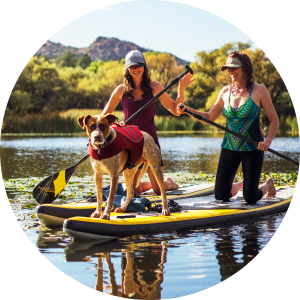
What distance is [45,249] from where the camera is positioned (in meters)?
4.66

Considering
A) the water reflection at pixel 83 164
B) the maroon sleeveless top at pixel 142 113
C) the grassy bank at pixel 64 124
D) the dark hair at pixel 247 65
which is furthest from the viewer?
the grassy bank at pixel 64 124

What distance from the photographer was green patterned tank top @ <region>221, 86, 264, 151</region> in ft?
19.1

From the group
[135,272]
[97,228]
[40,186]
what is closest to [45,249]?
[97,228]

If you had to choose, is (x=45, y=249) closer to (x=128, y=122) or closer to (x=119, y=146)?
(x=119, y=146)

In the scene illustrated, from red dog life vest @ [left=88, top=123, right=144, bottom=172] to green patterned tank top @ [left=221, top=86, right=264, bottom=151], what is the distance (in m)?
1.51

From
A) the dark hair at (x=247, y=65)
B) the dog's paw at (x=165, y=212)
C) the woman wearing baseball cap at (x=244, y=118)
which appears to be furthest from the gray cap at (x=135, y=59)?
the dog's paw at (x=165, y=212)

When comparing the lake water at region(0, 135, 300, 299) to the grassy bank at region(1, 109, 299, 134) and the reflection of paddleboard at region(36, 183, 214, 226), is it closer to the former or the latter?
the reflection of paddleboard at region(36, 183, 214, 226)

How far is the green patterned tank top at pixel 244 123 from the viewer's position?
5825 mm

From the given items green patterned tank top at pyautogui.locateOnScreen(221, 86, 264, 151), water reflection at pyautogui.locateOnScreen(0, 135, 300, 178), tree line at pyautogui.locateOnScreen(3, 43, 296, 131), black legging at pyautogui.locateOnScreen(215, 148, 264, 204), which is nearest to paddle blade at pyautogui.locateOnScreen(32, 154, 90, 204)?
black legging at pyautogui.locateOnScreen(215, 148, 264, 204)

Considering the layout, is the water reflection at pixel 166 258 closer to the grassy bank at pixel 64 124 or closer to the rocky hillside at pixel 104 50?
the grassy bank at pixel 64 124

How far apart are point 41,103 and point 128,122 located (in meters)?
36.4

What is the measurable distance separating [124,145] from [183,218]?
1341 millimetres

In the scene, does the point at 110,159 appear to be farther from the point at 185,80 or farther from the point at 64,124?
the point at 64,124

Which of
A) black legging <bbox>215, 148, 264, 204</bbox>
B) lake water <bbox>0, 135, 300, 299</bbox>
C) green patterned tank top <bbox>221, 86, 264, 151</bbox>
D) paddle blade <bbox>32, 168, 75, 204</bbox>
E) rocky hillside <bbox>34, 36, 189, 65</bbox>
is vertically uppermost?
rocky hillside <bbox>34, 36, 189, 65</bbox>
